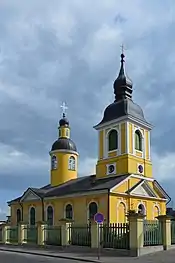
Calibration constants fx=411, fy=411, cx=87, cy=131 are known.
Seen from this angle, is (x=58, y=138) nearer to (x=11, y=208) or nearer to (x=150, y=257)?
(x=11, y=208)

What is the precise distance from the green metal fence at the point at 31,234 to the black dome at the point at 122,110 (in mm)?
12420

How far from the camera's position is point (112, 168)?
115 ft

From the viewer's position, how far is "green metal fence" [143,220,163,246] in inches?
824

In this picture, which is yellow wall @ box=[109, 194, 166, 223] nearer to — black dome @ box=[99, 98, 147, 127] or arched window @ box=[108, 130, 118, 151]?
arched window @ box=[108, 130, 118, 151]

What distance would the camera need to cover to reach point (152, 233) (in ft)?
69.9

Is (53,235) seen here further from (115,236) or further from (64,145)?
(64,145)

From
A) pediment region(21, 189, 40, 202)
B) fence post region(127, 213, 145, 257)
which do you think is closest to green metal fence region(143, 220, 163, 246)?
fence post region(127, 213, 145, 257)

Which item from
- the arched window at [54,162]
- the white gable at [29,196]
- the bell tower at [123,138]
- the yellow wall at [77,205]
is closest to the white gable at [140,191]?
the bell tower at [123,138]

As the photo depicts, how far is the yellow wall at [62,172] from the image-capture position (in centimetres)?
4236

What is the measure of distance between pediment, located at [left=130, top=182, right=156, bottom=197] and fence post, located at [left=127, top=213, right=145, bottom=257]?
11.8 meters

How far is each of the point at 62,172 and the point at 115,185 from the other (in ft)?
39.6

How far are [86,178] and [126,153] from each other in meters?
6.01

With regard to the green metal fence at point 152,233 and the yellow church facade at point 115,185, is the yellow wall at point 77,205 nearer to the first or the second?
the yellow church facade at point 115,185

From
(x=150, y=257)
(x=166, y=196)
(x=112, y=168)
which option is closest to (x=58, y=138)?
(x=112, y=168)
